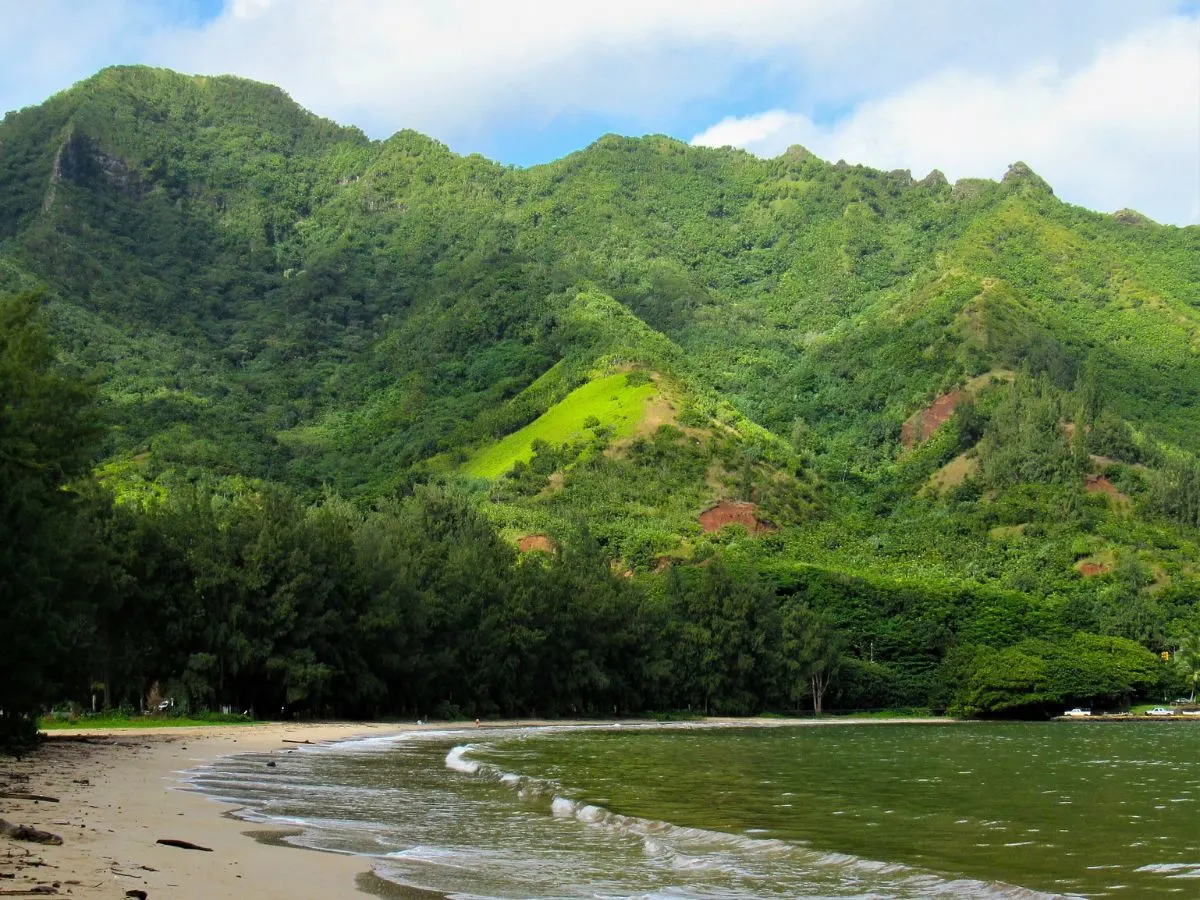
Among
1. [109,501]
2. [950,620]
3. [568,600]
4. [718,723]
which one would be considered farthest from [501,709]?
[950,620]

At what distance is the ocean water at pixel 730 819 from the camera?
21.8 meters

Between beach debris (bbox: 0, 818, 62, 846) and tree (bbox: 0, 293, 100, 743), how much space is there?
1907 centimetres

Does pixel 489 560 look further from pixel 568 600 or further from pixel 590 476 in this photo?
pixel 590 476

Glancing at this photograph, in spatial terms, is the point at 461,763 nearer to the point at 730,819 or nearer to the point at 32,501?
the point at 32,501

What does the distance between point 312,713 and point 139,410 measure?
105 meters

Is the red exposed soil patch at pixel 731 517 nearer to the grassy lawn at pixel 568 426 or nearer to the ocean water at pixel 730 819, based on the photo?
the grassy lawn at pixel 568 426

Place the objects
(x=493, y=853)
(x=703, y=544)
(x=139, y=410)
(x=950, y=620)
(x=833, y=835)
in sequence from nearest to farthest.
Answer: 1. (x=493, y=853)
2. (x=833, y=835)
3. (x=950, y=620)
4. (x=703, y=544)
5. (x=139, y=410)

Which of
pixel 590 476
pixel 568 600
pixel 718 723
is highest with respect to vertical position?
pixel 590 476

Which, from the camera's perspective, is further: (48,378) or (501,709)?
(501,709)

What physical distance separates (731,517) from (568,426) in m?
32.2

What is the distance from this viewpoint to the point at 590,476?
177 metres

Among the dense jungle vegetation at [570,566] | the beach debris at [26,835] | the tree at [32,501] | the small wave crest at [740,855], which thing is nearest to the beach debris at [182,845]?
the beach debris at [26,835]

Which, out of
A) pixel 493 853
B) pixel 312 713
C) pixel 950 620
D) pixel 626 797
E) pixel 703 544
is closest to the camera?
pixel 493 853

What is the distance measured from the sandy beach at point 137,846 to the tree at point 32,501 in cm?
266
